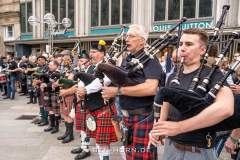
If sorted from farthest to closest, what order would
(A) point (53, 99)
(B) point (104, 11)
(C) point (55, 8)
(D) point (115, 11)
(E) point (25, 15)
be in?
(E) point (25, 15), (C) point (55, 8), (B) point (104, 11), (D) point (115, 11), (A) point (53, 99)

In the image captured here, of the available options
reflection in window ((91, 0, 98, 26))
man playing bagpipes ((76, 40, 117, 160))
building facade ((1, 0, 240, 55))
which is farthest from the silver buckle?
reflection in window ((91, 0, 98, 26))

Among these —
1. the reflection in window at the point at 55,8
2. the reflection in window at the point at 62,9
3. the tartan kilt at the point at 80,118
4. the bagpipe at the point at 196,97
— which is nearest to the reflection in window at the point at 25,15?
the reflection in window at the point at 55,8

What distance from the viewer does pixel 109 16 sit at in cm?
1645

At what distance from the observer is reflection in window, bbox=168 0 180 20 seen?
13680mm

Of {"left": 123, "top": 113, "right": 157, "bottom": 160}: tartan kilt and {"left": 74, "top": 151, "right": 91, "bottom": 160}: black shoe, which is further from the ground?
{"left": 123, "top": 113, "right": 157, "bottom": 160}: tartan kilt

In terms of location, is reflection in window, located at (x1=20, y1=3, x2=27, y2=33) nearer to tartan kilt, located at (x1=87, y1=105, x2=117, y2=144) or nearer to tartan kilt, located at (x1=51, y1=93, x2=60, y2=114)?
tartan kilt, located at (x1=51, y1=93, x2=60, y2=114)

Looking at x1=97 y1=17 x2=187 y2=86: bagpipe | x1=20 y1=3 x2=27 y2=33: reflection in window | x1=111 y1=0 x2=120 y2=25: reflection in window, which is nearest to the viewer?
x1=97 y1=17 x2=187 y2=86: bagpipe

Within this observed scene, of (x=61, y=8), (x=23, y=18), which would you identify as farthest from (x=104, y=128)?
(x=23, y=18)

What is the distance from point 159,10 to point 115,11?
2799 mm

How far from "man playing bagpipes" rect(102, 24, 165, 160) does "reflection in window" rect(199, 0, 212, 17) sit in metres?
10.1

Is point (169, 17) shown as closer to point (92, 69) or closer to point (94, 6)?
point (94, 6)

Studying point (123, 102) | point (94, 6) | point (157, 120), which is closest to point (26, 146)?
point (123, 102)

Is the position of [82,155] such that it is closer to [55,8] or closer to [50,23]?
[50,23]

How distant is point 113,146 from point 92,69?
5.09ft
